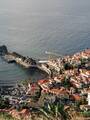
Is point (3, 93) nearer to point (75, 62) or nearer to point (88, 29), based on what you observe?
point (75, 62)

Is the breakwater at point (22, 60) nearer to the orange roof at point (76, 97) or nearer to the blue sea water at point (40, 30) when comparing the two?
the blue sea water at point (40, 30)

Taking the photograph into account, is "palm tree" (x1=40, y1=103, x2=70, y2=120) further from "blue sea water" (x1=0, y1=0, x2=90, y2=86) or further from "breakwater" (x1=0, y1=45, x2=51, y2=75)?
"breakwater" (x1=0, y1=45, x2=51, y2=75)

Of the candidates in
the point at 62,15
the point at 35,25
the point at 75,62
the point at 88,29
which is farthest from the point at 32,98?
→ the point at 62,15

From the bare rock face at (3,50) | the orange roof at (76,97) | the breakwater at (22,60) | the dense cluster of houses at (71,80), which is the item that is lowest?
the orange roof at (76,97)

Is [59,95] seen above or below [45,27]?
Result: below

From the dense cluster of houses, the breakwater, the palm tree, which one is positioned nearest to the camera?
the palm tree

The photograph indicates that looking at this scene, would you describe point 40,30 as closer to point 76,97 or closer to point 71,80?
point 71,80

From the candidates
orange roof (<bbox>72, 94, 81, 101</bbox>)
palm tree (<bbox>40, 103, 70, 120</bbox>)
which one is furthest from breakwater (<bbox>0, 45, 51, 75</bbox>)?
palm tree (<bbox>40, 103, 70, 120</bbox>)

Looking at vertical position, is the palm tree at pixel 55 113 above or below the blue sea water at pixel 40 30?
below

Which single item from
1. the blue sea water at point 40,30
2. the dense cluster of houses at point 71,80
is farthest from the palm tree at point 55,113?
the blue sea water at point 40,30
